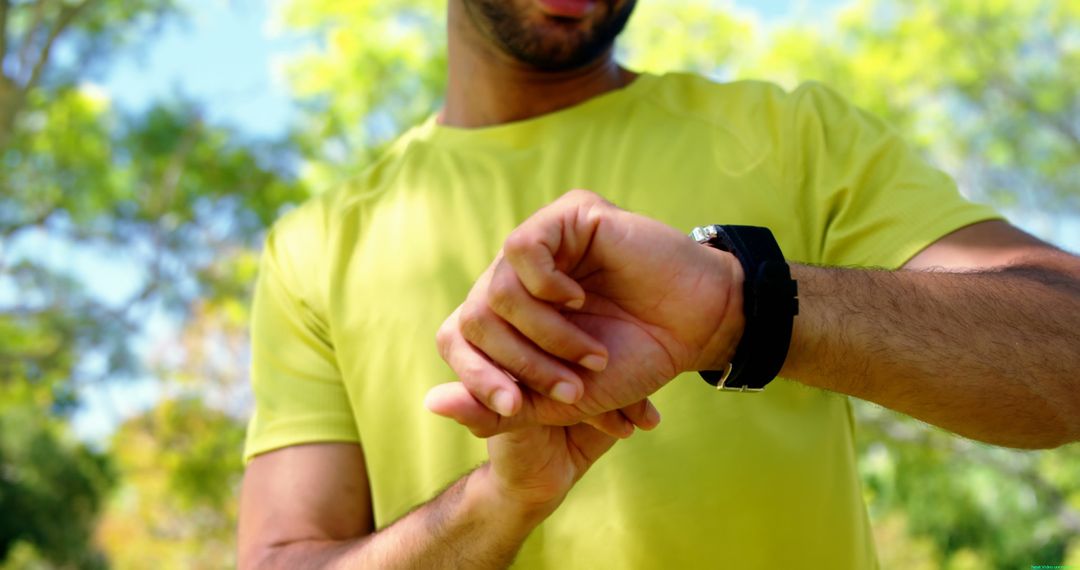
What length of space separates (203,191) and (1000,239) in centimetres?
1262

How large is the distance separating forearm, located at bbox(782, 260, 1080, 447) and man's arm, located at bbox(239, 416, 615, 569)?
0.31 m

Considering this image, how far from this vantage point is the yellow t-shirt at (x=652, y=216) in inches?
70.6

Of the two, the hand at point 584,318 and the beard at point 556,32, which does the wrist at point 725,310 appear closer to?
the hand at point 584,318

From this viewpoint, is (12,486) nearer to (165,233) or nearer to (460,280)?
(165,233)

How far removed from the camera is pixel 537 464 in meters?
1.44

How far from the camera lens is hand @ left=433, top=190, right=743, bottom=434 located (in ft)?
4.16

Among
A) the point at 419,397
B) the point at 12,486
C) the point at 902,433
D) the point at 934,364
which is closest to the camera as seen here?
the point at 934,364

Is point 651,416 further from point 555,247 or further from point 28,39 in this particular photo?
point 28,39

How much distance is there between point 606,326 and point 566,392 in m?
0.12

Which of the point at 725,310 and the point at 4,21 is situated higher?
the point at 725,310

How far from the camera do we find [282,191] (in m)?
13.4

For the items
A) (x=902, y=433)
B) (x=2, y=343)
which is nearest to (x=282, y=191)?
(x=2, y=343)

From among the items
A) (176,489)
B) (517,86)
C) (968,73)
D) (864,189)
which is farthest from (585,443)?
(176,489)

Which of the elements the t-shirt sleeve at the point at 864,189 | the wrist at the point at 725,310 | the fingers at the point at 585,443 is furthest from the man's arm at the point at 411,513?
the t-shirt sleeve at the point at 864,189
